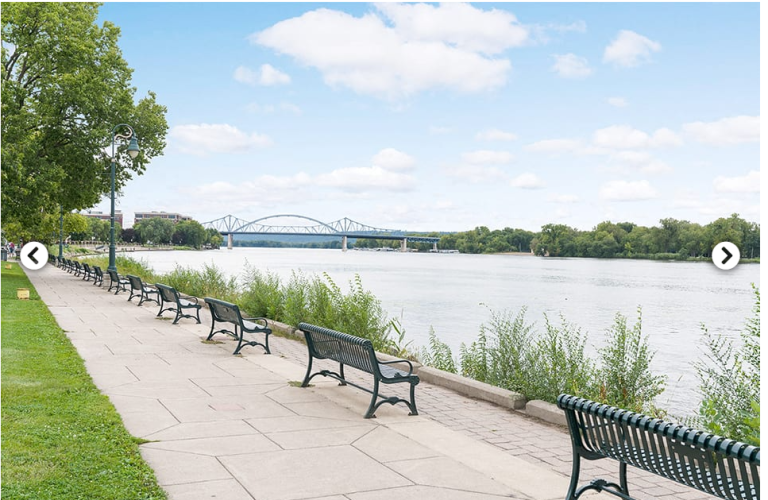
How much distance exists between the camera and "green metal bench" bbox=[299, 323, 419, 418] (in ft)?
23.3

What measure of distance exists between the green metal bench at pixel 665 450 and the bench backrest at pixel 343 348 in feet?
9.69

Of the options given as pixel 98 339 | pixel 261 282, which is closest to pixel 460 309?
pixel 261 282

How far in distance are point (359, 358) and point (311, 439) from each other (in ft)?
4.63

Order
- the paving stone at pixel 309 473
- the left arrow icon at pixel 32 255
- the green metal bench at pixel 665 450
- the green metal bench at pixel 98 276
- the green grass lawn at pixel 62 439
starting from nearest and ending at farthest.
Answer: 1. the green metal bench at pixel 665 450
2. the green grass lawn at pixel 62 439
3. the paving stone at pixel 309 473
4. the left arrow icon at pixel 32 255
5. the green metal bench at pixel 98 276

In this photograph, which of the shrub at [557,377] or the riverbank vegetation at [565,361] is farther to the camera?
the shrub at [557,377]

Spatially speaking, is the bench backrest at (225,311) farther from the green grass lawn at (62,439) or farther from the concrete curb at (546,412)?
the concrete curb at (546,412)

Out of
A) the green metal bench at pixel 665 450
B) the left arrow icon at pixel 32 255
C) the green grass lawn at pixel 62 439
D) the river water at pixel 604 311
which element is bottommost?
the river water at pixel 604 311

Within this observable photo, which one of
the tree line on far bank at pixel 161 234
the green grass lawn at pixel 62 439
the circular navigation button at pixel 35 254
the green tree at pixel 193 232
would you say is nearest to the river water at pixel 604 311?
the circular navigation button at pixel 35 254

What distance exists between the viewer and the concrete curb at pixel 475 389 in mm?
7781

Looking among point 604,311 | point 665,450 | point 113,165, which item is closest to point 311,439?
point 665,450

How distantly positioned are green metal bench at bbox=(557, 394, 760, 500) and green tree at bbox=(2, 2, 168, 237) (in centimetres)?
2420

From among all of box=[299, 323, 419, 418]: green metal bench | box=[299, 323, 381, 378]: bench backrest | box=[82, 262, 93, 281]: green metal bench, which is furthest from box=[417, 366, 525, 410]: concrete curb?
box=[82, 262, 93, 281]: green metal bench

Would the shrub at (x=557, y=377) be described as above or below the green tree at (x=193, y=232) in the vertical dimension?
below

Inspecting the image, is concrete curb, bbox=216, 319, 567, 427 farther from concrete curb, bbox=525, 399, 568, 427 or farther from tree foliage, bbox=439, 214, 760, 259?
tree foliage, bbox=439, 214, 760, 259
